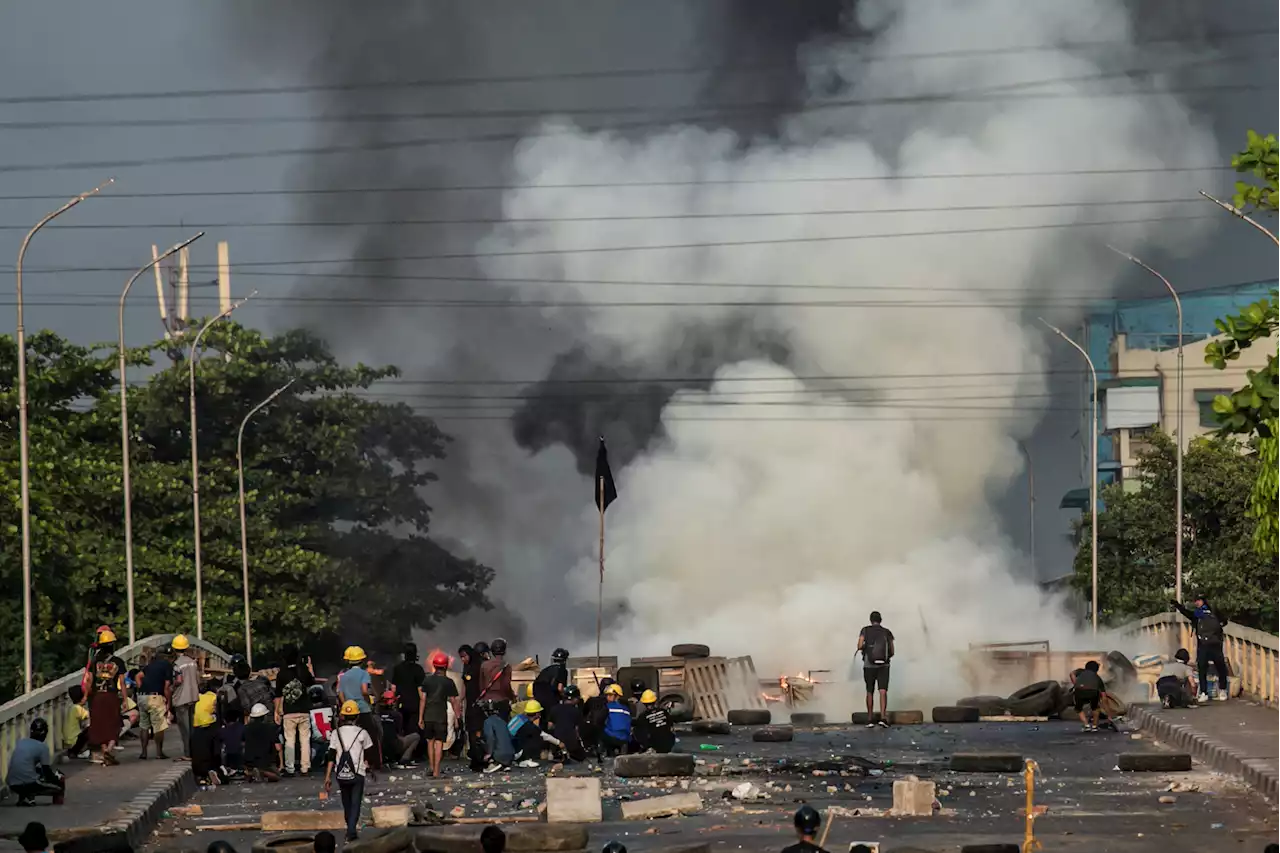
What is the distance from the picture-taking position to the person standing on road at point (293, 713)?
1357 inches

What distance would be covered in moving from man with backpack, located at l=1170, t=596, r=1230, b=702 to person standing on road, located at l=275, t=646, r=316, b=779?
15.5m

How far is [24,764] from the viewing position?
28750 mm

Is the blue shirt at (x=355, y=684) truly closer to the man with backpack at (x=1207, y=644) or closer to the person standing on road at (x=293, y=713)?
the person standing on road at (x=293, y=713)

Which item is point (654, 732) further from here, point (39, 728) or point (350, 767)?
point (350, 767)

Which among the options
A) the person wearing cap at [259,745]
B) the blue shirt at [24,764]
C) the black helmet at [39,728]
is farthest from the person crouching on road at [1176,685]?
the blue shirt at [24,764]

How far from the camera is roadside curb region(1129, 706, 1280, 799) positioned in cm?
2869

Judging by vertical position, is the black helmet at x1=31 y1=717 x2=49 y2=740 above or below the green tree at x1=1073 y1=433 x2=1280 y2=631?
below

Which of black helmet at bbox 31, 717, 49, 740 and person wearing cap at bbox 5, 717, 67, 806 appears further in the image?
black helmet at bbox 31, 717, 49, 740

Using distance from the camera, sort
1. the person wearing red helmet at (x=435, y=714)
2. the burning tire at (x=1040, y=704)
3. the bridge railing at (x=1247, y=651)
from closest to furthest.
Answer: the person wearing red helmet at (x=435, y=714) → the bridge railing at (x=1247, y=651) → the burning tire at (x=1040, y=704)

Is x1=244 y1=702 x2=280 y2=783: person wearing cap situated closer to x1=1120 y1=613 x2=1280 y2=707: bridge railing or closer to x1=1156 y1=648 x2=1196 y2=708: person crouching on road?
x1=1156 y1=648 x2=1196 y2=708: person crouching on road

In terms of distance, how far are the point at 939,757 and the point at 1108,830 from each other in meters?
9.04

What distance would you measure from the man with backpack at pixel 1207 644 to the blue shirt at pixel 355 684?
15307mm

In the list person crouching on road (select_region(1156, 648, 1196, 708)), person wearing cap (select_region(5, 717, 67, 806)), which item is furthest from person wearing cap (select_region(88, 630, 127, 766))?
person crouching on road (select_region(1156, 648, 1196, 708))

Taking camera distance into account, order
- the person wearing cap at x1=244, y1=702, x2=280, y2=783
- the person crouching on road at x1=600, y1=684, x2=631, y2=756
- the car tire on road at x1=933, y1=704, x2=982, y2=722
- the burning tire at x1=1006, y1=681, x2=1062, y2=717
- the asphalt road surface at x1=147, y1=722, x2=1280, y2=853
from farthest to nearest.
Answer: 1. the burning tire at x1=1006, y1=681, x2=1062, y2=717
2. the car tire on road at x1=933, y1=704, x2=982, y2=722
3. the person crouching on road at x1=600, y1=684, x2=631, y2=756
4. the person wearing cap at x1=244, y1=702, x2=280, y2=783
5. the asphalt road surface at x1=147, y1=722, x2=1280, y2=853
